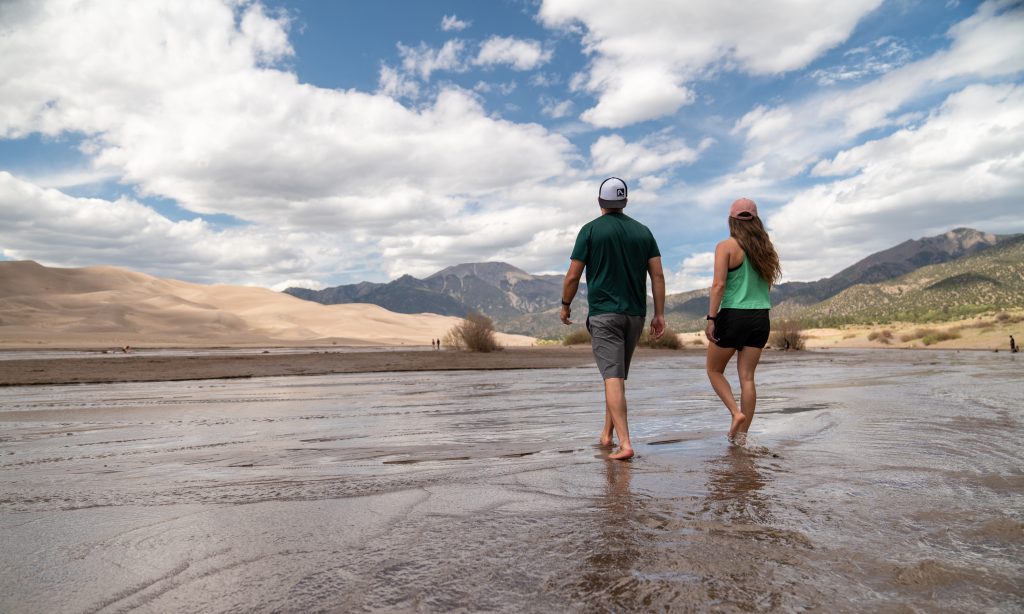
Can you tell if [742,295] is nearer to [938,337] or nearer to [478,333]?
[478,333]

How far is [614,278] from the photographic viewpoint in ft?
16.3

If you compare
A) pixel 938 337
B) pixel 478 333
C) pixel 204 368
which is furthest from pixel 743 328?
pixel 938 337

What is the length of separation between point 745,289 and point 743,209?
2.48 feet

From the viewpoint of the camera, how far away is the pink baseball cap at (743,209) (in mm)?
5527

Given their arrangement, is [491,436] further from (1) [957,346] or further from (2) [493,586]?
(1) [957,346]

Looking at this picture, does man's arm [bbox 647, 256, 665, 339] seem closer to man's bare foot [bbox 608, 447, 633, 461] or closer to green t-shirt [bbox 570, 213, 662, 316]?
green t-shirt [bbox 570, 213, 662, 316]

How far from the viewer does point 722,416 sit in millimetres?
6816

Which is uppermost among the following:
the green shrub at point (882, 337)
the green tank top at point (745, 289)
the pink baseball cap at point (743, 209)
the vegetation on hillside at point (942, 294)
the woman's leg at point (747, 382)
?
the vegetation on hillside at point (942, 294)

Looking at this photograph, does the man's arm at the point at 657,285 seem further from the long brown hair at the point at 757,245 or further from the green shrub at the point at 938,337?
the green shrub at the point at 938,337

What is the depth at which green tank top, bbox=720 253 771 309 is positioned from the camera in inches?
213

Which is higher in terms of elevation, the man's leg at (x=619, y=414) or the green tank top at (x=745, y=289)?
the green tank top at (x=745, y=289)

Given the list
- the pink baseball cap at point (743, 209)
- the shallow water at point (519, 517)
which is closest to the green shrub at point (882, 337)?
the shallow water at point (519, 517)

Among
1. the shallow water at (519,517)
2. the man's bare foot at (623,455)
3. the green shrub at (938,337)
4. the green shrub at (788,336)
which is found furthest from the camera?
the green shrub at (938,337)

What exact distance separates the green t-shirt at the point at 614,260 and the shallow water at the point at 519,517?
122cm
